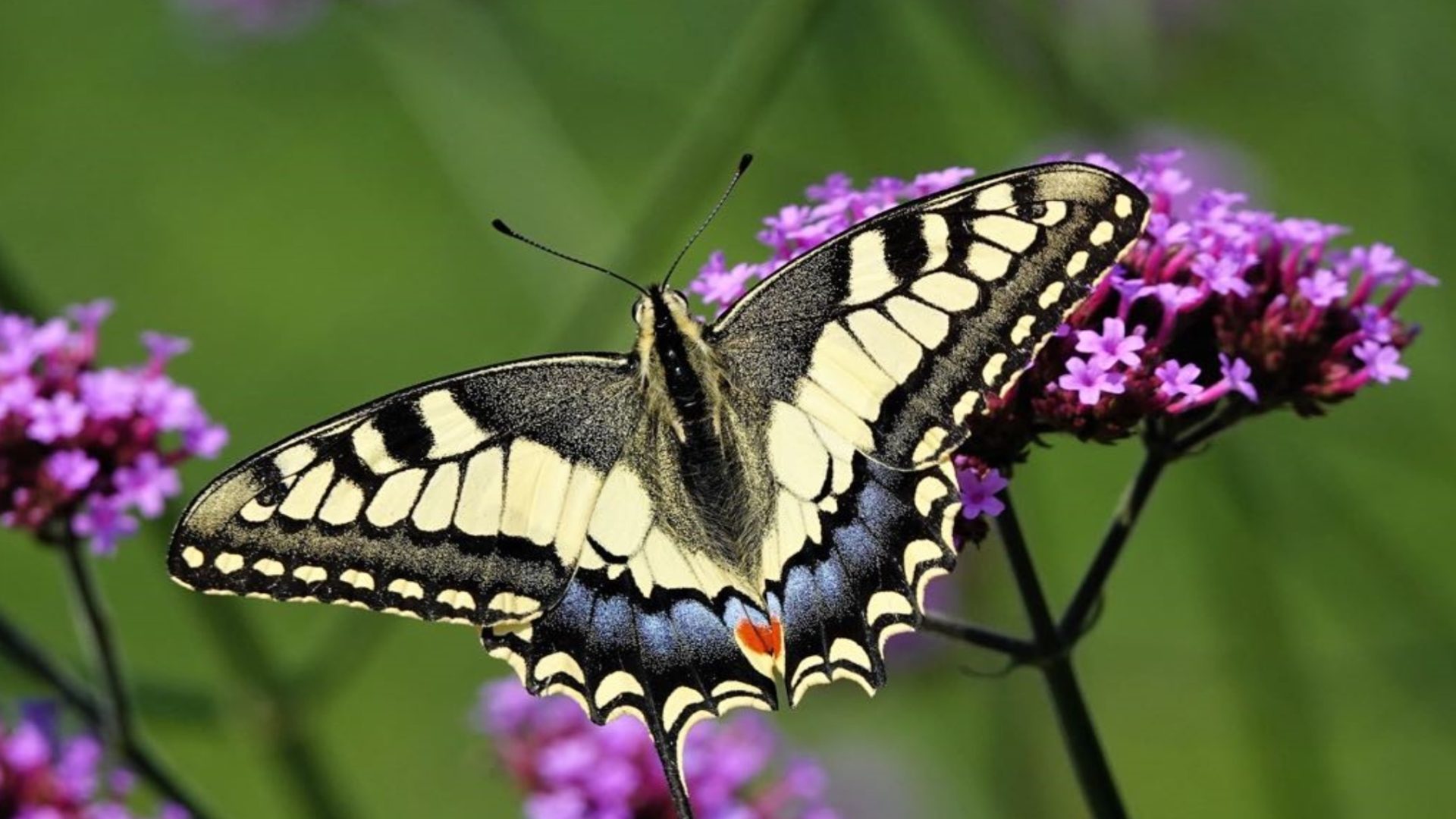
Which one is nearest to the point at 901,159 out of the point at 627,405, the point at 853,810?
the point at 627,405

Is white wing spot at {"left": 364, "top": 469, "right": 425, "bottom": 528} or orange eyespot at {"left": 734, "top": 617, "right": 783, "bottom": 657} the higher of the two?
orange eyespot at {"left": 734, "top": 617, "right": 783, "bottom": 657}

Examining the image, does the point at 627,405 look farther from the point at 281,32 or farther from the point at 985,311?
the point at 281,32

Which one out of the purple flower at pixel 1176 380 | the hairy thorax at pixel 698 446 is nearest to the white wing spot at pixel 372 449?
the hairy thorax at pixel 698 446

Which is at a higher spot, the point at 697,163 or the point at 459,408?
the point at 697,163

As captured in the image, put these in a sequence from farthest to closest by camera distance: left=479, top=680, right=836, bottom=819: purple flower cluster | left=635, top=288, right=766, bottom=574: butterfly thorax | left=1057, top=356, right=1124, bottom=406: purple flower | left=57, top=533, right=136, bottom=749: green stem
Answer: left=479, top=680, right=836, bottom=819: purple flower cluster → left=57, top=533, right=136, bottom=749: green stem → left=635, top=288, right=766, bottom=574: butterfly thorax → left=1057, top=356, right=1124, bottom=406: purple flower

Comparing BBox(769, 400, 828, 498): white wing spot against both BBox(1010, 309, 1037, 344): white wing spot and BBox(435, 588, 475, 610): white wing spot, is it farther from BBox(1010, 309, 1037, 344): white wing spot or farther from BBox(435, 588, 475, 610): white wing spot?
BBox(435, 588, 475, 610): white wing spot

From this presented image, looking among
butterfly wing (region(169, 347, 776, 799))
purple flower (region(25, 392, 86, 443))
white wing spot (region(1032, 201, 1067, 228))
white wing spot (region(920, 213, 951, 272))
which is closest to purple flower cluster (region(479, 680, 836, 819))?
butterfly wing (region(169, 347, 776, 799))
